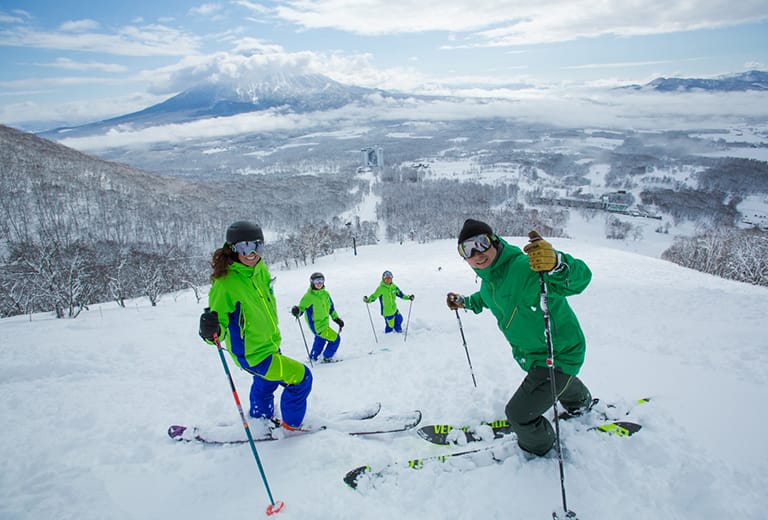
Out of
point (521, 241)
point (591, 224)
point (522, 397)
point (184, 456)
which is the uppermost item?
point (522, 397)

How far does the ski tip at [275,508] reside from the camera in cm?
286

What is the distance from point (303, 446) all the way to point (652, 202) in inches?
5172

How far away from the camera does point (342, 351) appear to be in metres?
8.52

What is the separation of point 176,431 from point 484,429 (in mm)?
3467

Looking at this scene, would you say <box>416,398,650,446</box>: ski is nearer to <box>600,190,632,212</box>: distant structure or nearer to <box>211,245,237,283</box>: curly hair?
<box>211,245,237,283</box>: curly hair

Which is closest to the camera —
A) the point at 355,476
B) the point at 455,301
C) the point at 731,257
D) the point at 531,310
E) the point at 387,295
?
the point at 531,310

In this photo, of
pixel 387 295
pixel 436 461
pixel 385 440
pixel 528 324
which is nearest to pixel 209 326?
pixel 385 440

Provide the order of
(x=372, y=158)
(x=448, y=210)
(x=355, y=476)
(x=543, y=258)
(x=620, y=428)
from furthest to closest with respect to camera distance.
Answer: (x=372, y=158), (x=448, y=210), (x=620, y=428), (x=355, y=476), (x=543, y=258)

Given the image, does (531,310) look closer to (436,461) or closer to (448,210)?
(436,461)

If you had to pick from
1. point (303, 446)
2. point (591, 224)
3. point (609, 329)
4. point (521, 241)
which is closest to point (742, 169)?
point (591, 224)

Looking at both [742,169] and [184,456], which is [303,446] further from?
[742,169]

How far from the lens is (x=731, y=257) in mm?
30906

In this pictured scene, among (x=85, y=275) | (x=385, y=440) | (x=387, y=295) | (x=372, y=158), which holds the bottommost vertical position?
(x=85, y=275)

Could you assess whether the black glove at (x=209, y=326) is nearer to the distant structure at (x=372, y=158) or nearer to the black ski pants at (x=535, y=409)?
the black ski pants at (x=535, y=409)
